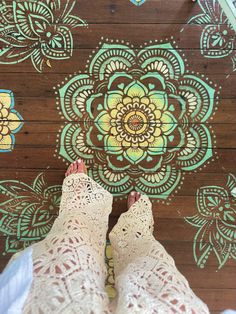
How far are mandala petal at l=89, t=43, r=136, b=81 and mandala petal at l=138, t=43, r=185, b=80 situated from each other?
1.9 inches

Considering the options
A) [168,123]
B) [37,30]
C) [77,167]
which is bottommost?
[77,167]

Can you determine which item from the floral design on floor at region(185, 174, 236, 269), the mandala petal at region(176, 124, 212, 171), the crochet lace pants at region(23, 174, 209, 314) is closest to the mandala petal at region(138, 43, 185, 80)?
the mandala petal at region(176, 124, 212, 171)

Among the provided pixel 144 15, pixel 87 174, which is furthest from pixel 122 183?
pixel 144 15

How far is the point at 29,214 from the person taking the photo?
1393mm

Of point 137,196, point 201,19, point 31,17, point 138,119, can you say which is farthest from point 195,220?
point 31,17

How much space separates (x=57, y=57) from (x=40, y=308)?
0.95 meters

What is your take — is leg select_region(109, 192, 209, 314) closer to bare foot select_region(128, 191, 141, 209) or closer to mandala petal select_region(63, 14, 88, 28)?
bare foot select_region(128, 191, 141, 209)

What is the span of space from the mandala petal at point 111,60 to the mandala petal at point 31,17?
0.23 m

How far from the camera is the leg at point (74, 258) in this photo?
72cm

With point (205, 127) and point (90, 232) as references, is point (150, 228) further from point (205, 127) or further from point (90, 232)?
point (205, 127)

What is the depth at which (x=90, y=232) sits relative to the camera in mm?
1078

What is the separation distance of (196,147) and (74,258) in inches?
28.6

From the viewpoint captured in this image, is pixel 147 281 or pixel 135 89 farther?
pixel 135 89

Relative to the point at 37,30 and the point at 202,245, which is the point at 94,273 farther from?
the point at 37,30
